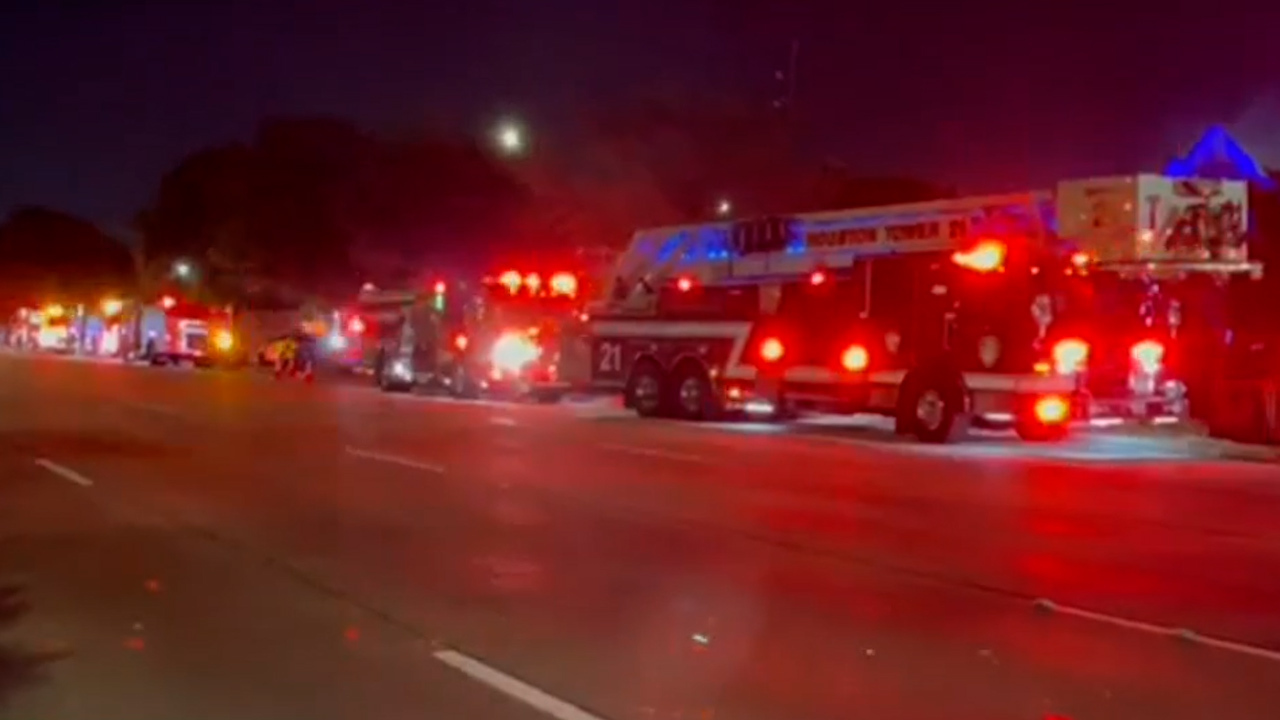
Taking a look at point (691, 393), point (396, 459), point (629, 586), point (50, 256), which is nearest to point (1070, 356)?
point (691, 393)

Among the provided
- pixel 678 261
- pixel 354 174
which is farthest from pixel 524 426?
pixel 354 174

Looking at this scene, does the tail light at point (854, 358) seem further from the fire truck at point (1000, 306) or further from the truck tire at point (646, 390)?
the truck tire at point (646, 390)

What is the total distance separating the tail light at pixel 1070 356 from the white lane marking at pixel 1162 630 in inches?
495

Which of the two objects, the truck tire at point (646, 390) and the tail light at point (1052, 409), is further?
the truck tire at point (646, 390)

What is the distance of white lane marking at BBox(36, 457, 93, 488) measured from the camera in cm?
1709

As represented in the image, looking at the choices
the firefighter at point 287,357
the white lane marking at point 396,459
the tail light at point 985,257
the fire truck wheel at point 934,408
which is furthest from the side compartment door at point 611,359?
the firefighter at point 287,357

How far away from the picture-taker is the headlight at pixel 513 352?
34888mm

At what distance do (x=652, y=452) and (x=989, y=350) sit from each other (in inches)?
207

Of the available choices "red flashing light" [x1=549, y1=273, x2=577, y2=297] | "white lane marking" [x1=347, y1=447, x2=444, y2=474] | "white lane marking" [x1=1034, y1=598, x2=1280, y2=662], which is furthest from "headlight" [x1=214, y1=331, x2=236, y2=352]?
"white lane marking" [x1=1034, y1=598, x2=1280, y2=662]

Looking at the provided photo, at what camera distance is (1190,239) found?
22.6m

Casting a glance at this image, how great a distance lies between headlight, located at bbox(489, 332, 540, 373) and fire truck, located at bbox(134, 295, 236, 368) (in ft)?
108

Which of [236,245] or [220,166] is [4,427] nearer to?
[236,245]

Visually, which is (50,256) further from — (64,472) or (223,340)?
(64,472)

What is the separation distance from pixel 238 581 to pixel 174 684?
296 centimetres
